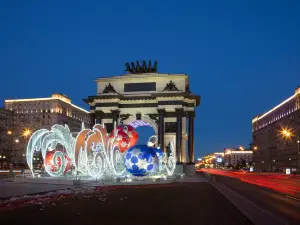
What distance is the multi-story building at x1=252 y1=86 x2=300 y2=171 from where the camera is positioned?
102000 mm

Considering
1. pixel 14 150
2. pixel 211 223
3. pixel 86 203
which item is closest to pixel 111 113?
pixel 86 203

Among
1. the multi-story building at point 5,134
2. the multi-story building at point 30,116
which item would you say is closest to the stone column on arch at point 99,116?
the multi-story building at point 5,134

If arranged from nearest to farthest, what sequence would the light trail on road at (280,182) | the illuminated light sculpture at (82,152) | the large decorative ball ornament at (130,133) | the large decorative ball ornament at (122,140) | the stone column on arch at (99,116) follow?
the light trail on road at (280,182), the illuminated light sculpture at (82,152), the large decorative ball ornament at (122,140), the large decorative ball ornament at (130,133), the stone column on arch at (99,116)

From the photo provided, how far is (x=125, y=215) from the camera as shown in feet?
47.9

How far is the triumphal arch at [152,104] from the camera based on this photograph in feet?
219

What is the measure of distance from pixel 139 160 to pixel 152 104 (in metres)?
Answer: 32.1

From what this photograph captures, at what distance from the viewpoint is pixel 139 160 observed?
3750cm

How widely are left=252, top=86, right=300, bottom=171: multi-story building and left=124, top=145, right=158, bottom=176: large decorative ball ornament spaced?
4803 centimetres

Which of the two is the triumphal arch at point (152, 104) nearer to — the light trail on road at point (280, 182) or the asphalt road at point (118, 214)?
the light trail on road at point (280, 182)

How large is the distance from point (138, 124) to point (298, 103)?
48499 mm

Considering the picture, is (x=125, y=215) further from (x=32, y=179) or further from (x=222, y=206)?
(x=32, y=179)

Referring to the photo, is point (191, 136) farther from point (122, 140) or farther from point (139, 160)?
point (139, 160)

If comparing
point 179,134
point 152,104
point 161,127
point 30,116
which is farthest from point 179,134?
point 30,116

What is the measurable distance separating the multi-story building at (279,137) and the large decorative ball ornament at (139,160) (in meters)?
48.0
